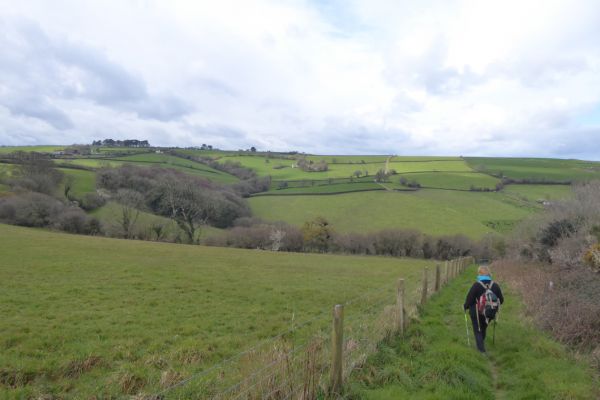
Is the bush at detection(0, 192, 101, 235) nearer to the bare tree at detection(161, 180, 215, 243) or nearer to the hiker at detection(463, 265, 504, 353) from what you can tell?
the bare tree at detection(161, 180, 215, 243)

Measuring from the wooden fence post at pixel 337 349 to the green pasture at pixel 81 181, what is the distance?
78.1 metres

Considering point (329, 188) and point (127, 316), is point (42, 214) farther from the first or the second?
point (329, 188)

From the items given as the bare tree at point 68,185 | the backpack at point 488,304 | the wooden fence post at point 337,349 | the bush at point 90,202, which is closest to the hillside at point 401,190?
the bare tree at point 68,185

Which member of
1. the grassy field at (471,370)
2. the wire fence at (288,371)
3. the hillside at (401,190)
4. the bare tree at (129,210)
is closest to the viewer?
the wire fence at (288,371)

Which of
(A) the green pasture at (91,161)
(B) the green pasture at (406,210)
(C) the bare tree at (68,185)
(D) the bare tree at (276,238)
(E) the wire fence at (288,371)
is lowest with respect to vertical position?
(D) the bare tree at (276,238)

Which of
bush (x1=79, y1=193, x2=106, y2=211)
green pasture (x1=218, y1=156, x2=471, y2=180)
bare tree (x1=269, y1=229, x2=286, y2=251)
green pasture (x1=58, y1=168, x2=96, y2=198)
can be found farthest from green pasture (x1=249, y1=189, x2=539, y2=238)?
green pasture (x1=58, y1=168, x2=96, y2=198)

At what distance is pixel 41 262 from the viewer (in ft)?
84.6

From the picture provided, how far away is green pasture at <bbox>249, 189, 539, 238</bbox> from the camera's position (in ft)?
238

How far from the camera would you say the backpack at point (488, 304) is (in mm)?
9672

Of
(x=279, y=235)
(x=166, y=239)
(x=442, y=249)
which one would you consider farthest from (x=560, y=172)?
(x=166, y=239)

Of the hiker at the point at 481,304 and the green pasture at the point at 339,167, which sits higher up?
the green pasture at the point at 339,167

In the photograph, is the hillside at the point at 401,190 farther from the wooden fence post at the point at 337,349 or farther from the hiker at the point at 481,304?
the wooden fence post at the point at 337,349

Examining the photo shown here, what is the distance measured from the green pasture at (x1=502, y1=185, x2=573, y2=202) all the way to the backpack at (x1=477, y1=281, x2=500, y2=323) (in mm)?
85749

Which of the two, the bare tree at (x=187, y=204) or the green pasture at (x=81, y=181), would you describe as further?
the green pasture at (x=81, y=181)
